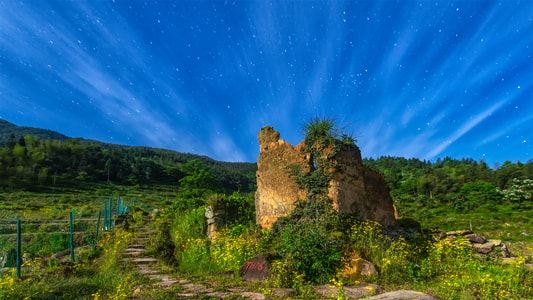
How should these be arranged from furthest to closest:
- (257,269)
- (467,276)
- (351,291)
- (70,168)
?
(70,168) → (257,269) → (467,276) → (351,291)

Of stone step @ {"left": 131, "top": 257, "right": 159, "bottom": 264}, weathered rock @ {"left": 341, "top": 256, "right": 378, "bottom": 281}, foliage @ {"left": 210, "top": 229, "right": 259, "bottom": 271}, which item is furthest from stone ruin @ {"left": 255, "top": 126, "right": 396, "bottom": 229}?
stone step @ {"left": 131, "top": 257, "right": 159, "bottom": 264}

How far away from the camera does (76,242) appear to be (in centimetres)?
1423

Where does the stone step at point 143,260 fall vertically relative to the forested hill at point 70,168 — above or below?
below

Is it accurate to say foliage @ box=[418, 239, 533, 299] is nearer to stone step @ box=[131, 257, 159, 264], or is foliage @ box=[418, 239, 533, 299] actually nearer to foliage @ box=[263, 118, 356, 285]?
foliage @ box=[263, 118, 356, 285]

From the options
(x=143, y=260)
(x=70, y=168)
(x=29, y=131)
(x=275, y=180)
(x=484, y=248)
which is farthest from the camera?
(x=29, y=131)

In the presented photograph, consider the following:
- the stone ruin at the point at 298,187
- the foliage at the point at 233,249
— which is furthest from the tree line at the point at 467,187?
the foliage at the point at 233,249

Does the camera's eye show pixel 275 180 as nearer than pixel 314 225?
No

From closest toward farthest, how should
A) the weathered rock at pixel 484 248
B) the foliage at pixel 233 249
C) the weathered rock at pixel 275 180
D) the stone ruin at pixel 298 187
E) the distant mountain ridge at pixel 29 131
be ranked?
1. the foliage at pixel 233 249
2. the stone ruin at pixel 298 187
3. the weathered rock at pixel 275 180
4. the weathered rock at pixel 484 248
5. the distant mountain ridge at pixel 29 131

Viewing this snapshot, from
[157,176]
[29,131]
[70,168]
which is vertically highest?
[29,131]

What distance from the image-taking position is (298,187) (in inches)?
405

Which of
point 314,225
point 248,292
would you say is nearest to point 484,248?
point 314,225

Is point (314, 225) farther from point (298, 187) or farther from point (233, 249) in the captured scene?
point (233, 249)

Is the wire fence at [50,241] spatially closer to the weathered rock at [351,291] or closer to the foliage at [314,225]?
the foliage at [314,225]

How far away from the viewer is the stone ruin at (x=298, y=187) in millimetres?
9977
